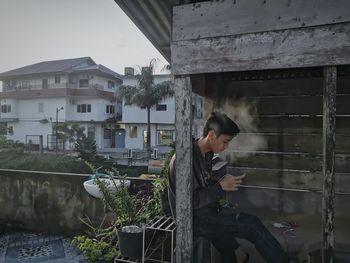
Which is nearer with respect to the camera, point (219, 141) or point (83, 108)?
point (219, 141)

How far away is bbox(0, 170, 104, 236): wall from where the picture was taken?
231 inches

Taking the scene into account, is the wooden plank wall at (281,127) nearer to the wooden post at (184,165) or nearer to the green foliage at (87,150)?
the wooden post at (184,165)

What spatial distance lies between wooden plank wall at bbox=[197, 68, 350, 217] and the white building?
25481 millimetres

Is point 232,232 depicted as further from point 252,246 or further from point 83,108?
point 83,108

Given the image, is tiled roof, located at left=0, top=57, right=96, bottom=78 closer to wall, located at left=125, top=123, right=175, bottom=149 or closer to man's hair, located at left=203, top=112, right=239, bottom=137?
wall, located at left=125, top=123, right=175, bottom=149

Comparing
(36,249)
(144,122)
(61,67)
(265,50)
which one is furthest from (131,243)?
(61,67)

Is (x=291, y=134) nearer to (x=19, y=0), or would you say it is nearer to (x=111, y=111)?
(x=19, y=0)

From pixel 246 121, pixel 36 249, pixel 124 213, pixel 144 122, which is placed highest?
pixel 144 122

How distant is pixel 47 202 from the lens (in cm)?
614

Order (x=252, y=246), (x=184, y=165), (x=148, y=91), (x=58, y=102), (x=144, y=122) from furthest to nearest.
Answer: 1. (x=58, y=102)
2. (x=144, y=122)
3. (x=148, y=91)
4. (x=252, y=246)
5. (x=184, y=165)

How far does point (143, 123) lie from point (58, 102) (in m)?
10.2

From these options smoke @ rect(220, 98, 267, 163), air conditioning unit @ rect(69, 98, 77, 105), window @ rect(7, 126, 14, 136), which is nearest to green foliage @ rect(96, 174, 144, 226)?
smoke @ rect(220, 98, 267, 163)

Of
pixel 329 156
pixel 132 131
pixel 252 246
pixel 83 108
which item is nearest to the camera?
pixel 329 156

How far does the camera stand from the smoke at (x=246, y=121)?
3871mm
